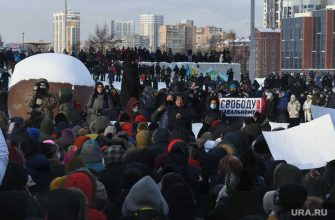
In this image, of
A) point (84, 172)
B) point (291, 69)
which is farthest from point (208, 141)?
point (291, 69)

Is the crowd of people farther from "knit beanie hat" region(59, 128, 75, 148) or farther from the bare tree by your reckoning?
the bare tree

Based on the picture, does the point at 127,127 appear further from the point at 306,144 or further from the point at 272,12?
the point at 272,12

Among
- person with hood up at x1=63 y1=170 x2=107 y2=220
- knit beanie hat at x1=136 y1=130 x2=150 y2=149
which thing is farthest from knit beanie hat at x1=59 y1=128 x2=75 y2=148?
person with hood up at x1=63 y1=170 x2=107 y2=220

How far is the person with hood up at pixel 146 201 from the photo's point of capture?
496 centimetres

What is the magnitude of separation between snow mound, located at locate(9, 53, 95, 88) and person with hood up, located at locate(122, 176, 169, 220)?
1103 cm

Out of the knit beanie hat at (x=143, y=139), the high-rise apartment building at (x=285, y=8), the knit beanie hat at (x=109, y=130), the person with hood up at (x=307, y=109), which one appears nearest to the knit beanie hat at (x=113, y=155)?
the knit beanie hat at (x=143, y=139)

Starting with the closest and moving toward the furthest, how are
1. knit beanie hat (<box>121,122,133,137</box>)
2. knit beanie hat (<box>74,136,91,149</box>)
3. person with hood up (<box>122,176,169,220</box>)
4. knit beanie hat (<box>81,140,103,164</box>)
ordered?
person with hood up (<box>122,176,169,220</box>) → knit beanie hat (<box>81,140,103,164</box>) → knit beanie hat (<box>74,136,91,149</box>) → knit beanie hat (<box>121,122,133,137</box>)

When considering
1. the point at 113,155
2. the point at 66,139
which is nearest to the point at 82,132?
the point at 66,139

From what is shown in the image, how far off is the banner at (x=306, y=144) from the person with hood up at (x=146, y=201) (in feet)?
7.96

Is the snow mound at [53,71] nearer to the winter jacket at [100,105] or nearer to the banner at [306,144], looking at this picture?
the winter jacket at [100,105]

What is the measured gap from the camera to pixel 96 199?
17.8 feet

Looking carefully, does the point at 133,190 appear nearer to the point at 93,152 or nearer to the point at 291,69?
the point at 93,152

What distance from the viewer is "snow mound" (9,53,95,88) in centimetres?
1591

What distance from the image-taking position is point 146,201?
5.01m
